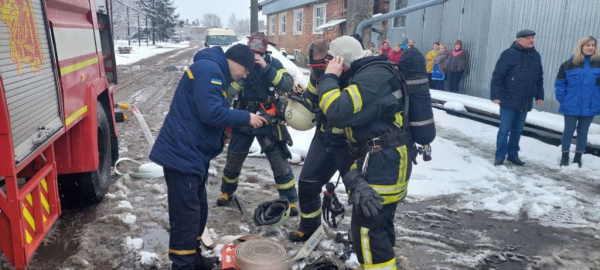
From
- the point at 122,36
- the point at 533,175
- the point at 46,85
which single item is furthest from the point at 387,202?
the point at 122,36

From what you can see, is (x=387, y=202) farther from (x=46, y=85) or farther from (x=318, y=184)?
(x=46, y=85)

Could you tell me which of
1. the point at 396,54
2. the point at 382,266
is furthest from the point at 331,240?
the point at 396,54

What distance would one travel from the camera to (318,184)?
383 centimetres

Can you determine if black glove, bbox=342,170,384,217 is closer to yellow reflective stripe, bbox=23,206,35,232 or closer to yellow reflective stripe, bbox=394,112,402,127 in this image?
yellow reflective stripe, bbox=394,112,402,127

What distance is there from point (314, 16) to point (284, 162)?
70.9ft

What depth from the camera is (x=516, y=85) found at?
6.15 m

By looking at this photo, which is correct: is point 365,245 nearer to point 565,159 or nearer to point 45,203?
point 45,203

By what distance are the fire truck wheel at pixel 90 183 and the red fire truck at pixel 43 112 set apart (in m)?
0.01

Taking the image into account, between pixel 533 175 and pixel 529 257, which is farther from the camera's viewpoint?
pixel 533 175

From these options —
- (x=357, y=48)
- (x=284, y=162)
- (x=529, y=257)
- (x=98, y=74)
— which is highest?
(x=357, y=48)

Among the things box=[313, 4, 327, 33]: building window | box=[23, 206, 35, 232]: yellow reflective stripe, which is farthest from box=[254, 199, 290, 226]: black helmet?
box=[313, 4, 327, 33]: building window

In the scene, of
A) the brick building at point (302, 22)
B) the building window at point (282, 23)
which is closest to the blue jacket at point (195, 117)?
the brick building at point (302, 22)

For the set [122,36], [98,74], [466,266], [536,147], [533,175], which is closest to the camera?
[466,266]

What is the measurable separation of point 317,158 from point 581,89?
450cm
